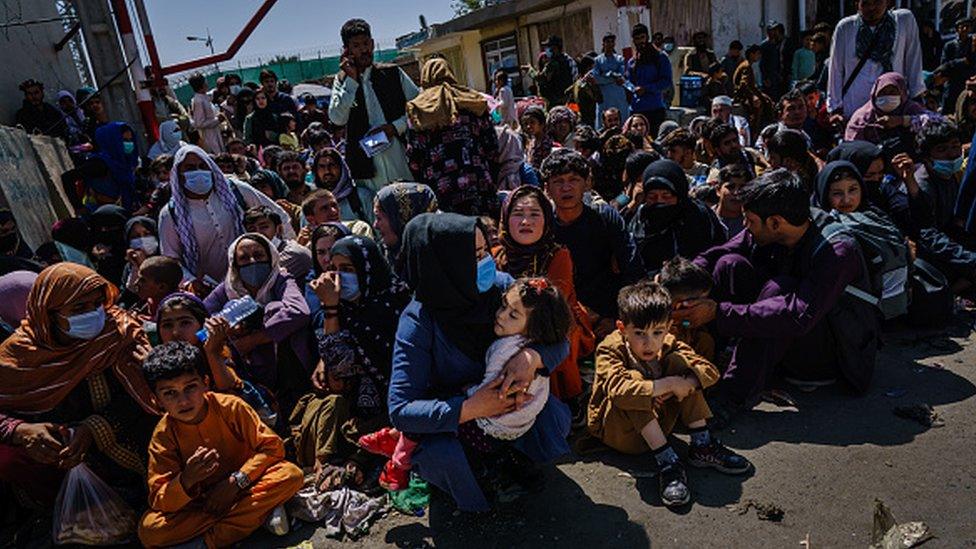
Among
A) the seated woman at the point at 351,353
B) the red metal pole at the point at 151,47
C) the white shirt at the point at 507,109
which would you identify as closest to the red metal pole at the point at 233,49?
the red metal pole at the point at 151,47

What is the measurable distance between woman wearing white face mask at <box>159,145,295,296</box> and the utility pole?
588cm

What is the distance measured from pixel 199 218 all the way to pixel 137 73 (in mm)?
6160

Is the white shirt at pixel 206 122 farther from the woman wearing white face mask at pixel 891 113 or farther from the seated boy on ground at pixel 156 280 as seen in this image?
the woman wearing white face mask at pixel 891 113

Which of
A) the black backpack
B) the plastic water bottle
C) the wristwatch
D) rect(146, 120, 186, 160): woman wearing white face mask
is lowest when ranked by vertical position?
the wristwatch

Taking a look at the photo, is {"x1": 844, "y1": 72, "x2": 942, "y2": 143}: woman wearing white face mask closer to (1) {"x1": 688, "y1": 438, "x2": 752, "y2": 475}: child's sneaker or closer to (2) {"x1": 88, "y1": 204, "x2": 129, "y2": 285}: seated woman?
(1) {"x1": 688, "y1": 438, "x2": 752, "y2": 475}: child's sneaker

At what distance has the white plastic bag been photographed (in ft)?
9.68

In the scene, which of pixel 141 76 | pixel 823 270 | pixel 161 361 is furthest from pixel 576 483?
pixel 141 76

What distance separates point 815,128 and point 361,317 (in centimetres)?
584

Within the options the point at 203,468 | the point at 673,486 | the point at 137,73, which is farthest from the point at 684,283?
the point at 137,73

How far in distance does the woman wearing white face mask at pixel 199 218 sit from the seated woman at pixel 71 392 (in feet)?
4.05

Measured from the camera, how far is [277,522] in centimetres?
293

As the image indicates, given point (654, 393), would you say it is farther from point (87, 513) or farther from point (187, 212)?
point (187, 212)

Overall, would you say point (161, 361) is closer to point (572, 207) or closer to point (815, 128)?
point (572, 207)

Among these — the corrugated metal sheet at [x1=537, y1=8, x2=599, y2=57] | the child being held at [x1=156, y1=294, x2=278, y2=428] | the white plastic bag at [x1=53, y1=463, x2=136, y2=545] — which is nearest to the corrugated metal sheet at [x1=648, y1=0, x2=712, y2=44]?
the corrugated metal sheet at [x1=537, y1=8, x2=599, y2=57]
